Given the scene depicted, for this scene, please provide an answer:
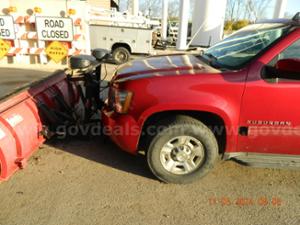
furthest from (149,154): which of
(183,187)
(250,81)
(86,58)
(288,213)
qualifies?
(86,58)

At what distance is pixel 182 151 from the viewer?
3.10 m

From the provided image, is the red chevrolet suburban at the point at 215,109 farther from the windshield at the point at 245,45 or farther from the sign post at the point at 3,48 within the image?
the sign post at the point at 3,48

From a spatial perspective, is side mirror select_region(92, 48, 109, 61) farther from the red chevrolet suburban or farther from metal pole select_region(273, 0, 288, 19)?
metal pole select_region(273, 0, 288, 19)

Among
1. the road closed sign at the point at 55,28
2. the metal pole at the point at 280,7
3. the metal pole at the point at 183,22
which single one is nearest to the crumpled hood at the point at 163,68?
the road closed sign at the point at 55,28

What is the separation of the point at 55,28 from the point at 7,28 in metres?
1.41

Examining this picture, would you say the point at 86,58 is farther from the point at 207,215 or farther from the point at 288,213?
the point at 288,213

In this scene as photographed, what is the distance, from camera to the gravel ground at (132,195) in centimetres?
269

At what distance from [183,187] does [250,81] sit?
1428mm

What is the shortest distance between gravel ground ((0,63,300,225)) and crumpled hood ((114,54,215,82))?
1.21 m

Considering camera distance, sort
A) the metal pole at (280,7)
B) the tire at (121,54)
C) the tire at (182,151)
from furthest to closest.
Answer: the metal pole at (280,7) → the tire at (121,54) → the tire at (182,151)

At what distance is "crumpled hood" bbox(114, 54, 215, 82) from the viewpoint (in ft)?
9.96

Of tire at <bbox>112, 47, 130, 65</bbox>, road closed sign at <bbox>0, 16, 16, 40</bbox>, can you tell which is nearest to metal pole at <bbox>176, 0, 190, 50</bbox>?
tire at <bbox>112, 47, 130, 65</bbox>

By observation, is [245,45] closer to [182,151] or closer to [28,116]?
[182,151]

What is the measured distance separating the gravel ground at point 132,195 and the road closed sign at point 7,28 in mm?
5601
